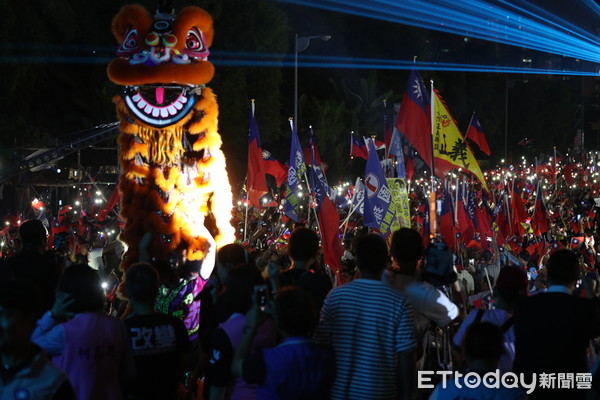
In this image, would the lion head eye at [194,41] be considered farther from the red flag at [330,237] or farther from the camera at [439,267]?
the camera at [439,267]

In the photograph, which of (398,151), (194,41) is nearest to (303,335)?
(194,41)

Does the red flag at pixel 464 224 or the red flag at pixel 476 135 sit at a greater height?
the red flag at pixel 476 135

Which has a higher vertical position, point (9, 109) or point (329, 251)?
point (9, 109)

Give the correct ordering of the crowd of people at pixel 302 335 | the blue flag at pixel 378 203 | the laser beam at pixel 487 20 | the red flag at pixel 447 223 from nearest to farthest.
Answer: the crowd of people at pixel 302 335, the blue flag at pixel 378 203, the red flag at pixel 447 223, the laser beam at pixel 487 20

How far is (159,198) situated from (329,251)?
8.46 ft

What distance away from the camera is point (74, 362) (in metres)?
4.44

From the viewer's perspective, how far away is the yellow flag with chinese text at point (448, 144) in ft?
39.7

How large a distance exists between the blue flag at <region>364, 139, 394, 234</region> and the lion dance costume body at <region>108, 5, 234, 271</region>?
9.18ft

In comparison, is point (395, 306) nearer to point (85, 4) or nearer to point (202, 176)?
point (202, 176)

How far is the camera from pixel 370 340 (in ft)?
15.5

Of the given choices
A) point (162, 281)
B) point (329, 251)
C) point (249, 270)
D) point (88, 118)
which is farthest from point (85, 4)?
point (249, 270)

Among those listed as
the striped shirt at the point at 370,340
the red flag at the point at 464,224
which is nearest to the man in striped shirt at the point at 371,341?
the striped shirt at the point at 370,340

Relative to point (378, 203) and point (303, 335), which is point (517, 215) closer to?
point (378, 203)

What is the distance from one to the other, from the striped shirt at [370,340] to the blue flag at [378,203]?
6.83 m
